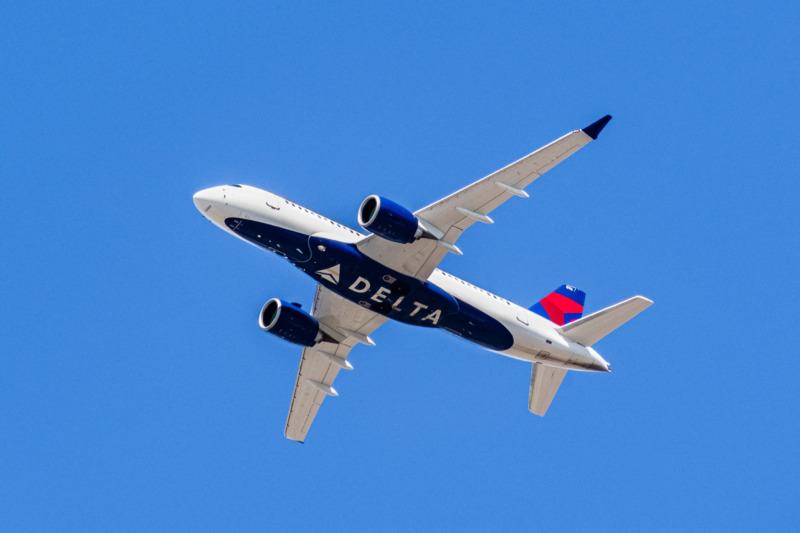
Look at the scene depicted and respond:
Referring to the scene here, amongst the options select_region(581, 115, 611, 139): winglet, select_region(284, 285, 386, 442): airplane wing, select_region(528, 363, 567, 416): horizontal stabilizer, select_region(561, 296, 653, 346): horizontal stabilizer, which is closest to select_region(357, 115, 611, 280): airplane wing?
select_region(581, 115, 611, 139): winglet

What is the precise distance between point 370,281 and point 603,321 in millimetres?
12767

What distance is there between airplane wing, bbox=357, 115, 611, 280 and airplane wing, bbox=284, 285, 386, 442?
6.18 m

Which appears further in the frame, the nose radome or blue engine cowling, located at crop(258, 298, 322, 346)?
blue engine cowling, located at crop(258, 298, 322, 346)

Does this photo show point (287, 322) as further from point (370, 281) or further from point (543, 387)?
point (543, 387)

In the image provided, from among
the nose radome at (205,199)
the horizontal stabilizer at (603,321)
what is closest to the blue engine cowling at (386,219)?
the nose radome at (205,199)

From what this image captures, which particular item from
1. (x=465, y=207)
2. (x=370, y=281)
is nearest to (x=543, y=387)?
(x=370, y=281)

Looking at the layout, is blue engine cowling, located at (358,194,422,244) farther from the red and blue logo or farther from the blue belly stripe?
the red and blue logo

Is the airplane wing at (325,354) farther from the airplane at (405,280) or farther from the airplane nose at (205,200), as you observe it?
the airplane nose at (205,200)

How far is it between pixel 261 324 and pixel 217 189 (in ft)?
28.7

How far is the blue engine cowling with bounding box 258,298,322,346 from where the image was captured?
214ft

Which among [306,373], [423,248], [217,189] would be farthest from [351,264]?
[306,373]

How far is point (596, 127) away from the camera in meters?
54.9

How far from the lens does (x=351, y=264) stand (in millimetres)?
59594

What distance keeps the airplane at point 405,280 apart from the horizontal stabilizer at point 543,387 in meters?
0.05
